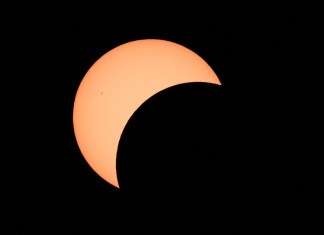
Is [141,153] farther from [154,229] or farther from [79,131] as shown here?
[79,131]

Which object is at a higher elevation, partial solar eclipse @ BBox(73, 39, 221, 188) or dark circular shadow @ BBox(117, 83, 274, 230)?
partial solar eclipse @ BBox(73, 39, 221, 188)

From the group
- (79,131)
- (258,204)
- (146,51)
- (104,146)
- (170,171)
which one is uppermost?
(146,51)

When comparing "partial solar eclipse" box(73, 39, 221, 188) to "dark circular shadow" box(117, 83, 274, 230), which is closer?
"dark circular shadow" box(117, 83, 274, 230)

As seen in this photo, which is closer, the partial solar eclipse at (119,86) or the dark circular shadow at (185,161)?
the dark circular shadow at (185,161)

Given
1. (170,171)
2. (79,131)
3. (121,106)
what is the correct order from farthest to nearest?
1. (79,131)
2. (121,106)
3. (170,171)

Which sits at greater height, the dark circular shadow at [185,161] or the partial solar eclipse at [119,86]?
the partial solar eclipse at [119,86]

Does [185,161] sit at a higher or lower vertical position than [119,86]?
lower

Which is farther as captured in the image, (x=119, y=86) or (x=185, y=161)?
(x=119, y=86)

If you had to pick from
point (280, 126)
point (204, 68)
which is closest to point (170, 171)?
point (280, 126)
